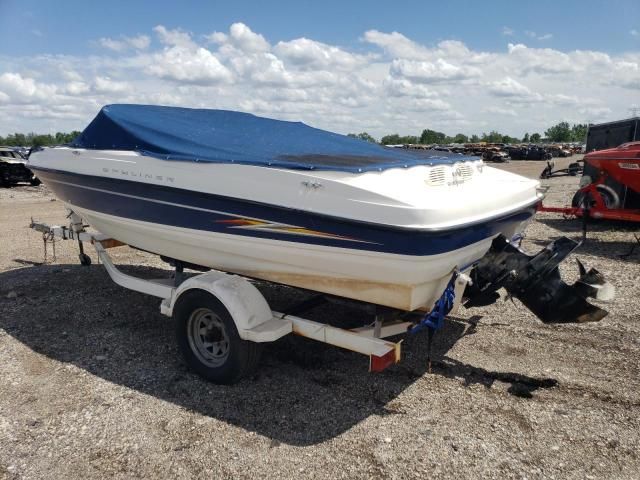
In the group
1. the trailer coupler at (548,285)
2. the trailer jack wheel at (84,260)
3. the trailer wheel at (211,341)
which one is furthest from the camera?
the trailer jack wheel at (84,260)

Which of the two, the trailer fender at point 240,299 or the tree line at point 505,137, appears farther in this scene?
the tree line at point 505,137

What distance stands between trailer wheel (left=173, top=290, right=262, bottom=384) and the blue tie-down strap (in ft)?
3.79

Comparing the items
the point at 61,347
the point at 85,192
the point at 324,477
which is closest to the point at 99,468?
the point at 324,477

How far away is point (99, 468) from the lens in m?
2.80

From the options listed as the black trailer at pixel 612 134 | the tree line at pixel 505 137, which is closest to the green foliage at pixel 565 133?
the tree line at pixel 505 137

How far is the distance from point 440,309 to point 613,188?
711 cm

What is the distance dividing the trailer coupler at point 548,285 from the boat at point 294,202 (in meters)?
0.20

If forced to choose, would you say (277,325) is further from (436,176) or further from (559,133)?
(559,133)

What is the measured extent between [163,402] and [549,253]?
2.72 m

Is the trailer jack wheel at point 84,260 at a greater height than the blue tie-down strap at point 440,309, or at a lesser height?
lesser

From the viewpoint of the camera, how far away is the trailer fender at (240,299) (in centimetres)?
339

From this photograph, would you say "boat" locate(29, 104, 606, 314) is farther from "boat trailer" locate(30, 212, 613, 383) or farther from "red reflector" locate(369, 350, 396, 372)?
"red reflector" locate(369, 350, 396, 372)

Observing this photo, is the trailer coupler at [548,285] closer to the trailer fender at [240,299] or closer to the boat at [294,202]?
the boat at [294,202]

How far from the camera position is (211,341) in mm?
3756
